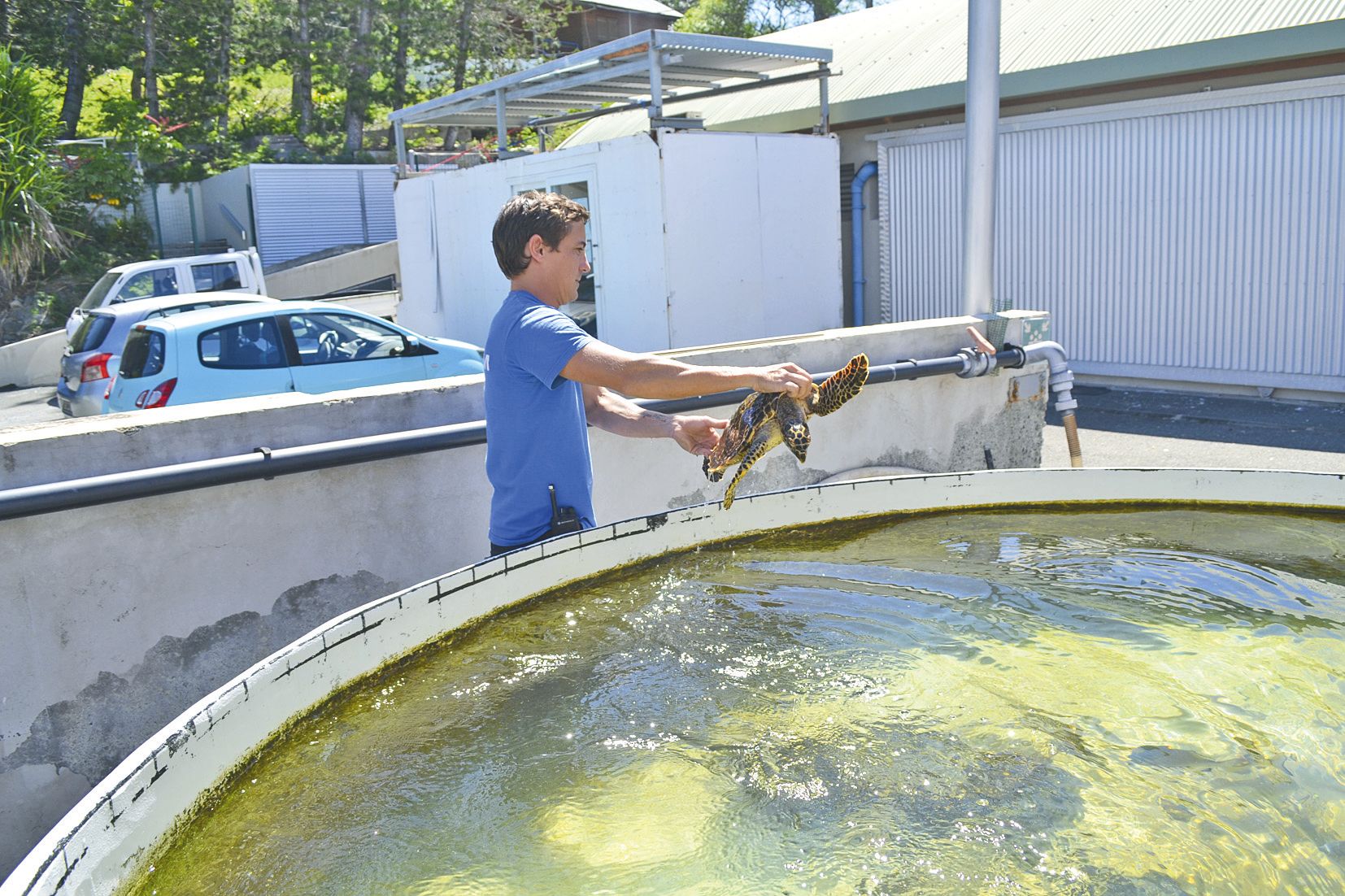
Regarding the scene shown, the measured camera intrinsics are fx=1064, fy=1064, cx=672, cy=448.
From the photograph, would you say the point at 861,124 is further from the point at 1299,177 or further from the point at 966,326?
the point at 966,326

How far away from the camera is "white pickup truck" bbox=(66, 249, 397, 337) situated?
17.3m

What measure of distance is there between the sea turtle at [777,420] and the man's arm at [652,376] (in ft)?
0.35

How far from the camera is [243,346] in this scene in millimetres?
9758

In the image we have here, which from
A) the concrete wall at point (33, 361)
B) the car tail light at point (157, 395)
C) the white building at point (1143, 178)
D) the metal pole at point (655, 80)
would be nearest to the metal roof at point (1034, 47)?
the white building at point (1143, 178)

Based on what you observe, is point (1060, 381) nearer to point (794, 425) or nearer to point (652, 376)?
point (794, 425)

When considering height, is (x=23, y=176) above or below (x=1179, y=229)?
above

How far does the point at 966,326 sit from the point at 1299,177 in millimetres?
7041

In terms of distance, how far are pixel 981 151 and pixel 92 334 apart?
11.0 m

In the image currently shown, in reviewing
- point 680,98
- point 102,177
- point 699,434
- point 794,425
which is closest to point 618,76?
point 680,98

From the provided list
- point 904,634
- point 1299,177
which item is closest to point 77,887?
point 904,634

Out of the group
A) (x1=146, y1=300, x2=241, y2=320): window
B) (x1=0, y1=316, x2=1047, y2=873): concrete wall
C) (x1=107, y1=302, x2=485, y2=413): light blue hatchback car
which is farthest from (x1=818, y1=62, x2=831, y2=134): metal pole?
(x1=0, y1=316, x2=1047, y2=873): concrete wall

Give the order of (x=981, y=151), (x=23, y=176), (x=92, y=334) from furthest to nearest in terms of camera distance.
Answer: (x=23, y=176) → (x=92, y=334) → (x=981, y=151)

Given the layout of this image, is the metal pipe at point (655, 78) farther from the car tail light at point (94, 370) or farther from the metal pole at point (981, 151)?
the car tail light at point (94, 370)

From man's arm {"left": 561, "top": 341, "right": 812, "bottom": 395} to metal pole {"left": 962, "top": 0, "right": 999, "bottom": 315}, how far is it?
3.98 metres
